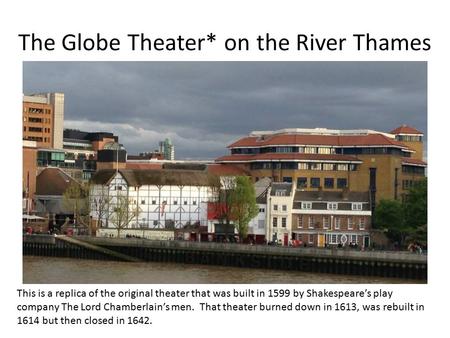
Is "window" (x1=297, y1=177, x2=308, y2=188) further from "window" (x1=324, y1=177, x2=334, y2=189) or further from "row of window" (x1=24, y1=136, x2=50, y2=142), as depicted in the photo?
"row of window" (x1=24, y1=136, x2=50, y2=142)

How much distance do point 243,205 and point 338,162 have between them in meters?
24.4

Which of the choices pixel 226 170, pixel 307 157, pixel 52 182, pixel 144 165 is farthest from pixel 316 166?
pixel 52 182

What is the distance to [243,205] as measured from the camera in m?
79.5

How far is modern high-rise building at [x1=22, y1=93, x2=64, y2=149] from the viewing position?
480 feet

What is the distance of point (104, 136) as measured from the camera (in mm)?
163250

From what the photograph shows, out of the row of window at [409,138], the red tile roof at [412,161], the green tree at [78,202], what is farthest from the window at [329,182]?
the green tree at [78,202]

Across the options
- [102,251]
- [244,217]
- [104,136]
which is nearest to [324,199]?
[244,217]

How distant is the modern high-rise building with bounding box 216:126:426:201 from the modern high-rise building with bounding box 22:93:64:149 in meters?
47.6

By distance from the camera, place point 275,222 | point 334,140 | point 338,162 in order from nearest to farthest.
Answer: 1. point 275,222
2. point 338,162
3. point 334,140

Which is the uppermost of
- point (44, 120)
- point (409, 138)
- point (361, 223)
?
point (44, 120)

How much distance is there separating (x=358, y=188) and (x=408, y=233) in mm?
26392

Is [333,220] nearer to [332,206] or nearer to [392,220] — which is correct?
[332,206]
